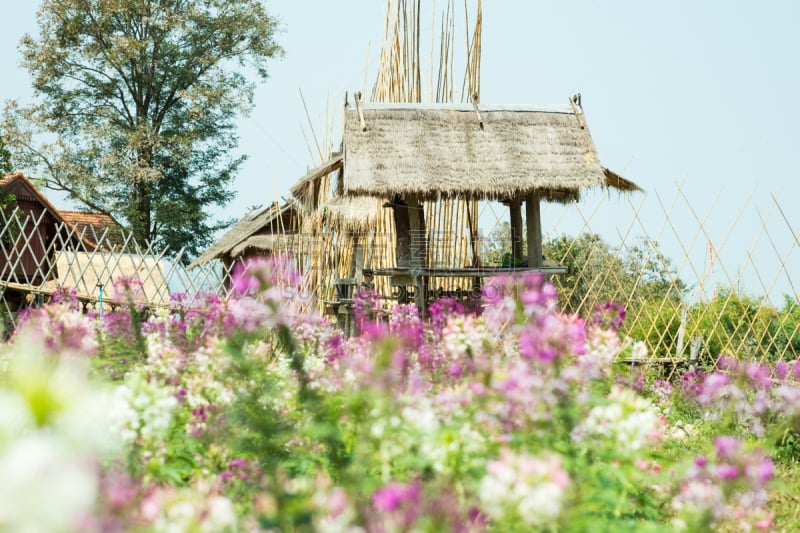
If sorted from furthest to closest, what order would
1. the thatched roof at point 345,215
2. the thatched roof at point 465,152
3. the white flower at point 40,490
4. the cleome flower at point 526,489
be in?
the thatched roof at point 345,215
the thatched roof at point 465,152
the cleome flower at point 526,489
the white flower at point 40,490

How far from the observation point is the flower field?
3.44 feet

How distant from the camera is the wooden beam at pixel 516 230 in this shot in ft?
29.4

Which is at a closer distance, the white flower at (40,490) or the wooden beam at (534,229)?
the white flower at (40,490)

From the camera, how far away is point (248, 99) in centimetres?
2030

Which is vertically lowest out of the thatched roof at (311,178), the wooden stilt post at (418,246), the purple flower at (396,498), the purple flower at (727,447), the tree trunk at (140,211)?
the purple flower at (727,447)

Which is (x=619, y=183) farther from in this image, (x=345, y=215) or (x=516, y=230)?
(x=345, y=215)

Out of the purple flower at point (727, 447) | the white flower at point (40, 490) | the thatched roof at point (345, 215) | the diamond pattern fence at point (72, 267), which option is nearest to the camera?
the white flower at point (40, 490)

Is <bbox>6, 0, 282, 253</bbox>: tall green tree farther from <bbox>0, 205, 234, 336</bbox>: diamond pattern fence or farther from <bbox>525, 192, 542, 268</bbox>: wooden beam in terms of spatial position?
<bbox>525, 192, 542, 268</bbox>: wooden beam

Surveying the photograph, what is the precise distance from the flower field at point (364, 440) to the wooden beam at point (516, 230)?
5.23 meters

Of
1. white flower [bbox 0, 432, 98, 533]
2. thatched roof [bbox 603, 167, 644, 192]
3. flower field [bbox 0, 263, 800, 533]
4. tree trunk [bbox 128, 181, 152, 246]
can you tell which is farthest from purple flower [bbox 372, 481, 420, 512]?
tree trunk [bbox 128, 181, 152, 246]

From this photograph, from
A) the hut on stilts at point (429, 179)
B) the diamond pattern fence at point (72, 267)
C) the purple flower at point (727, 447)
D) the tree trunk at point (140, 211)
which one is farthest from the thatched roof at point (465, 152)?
the tree trunk at point (140, 211)

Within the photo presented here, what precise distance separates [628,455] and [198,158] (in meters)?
18.5

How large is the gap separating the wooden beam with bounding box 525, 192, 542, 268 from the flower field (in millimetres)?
5109

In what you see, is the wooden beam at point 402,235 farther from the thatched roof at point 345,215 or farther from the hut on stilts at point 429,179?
the thatched roof at point 345,215
